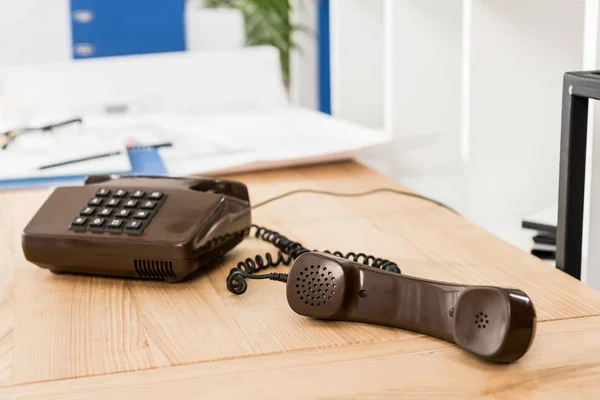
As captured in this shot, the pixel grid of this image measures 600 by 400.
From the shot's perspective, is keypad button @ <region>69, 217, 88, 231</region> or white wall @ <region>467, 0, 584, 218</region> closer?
keypad button @ <region>69, 217, 88, 231</region>

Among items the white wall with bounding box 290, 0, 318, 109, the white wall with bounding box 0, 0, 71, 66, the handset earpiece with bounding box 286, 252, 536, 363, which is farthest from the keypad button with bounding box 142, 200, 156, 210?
the white wall with bounding box 290, 0, 318, 109

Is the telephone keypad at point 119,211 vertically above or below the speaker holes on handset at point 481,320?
above

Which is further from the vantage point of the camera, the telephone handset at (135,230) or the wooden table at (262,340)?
the telephone handset at (135,230)

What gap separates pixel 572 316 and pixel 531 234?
467 millimetres

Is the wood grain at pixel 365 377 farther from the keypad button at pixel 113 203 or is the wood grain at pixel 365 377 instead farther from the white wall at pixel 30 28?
the white wall at pixel 30 28

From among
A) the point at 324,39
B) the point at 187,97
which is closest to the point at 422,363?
the point at 187,97

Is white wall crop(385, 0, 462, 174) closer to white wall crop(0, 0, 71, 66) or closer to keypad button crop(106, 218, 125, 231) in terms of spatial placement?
keypad button crop(106, 218, 125, 231)

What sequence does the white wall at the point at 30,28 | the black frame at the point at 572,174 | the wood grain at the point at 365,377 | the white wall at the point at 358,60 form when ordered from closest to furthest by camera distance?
the wood grain at the point at 365,377, the black frame at the point at 572,174, the white wall at the point at 358,60, the white wall at the point at 30,28

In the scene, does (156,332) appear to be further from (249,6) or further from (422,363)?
(249,6)

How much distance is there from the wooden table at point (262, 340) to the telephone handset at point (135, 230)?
0.07ft

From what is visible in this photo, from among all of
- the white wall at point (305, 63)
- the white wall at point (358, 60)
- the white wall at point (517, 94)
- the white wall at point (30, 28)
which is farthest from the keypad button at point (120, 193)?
the white wall at point (305, 63)

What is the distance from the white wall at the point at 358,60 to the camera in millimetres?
1685

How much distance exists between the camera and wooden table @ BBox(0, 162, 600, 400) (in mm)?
538

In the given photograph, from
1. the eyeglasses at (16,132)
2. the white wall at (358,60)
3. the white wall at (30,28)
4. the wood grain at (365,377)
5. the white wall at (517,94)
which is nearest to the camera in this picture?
the wood grain at (365,377)
